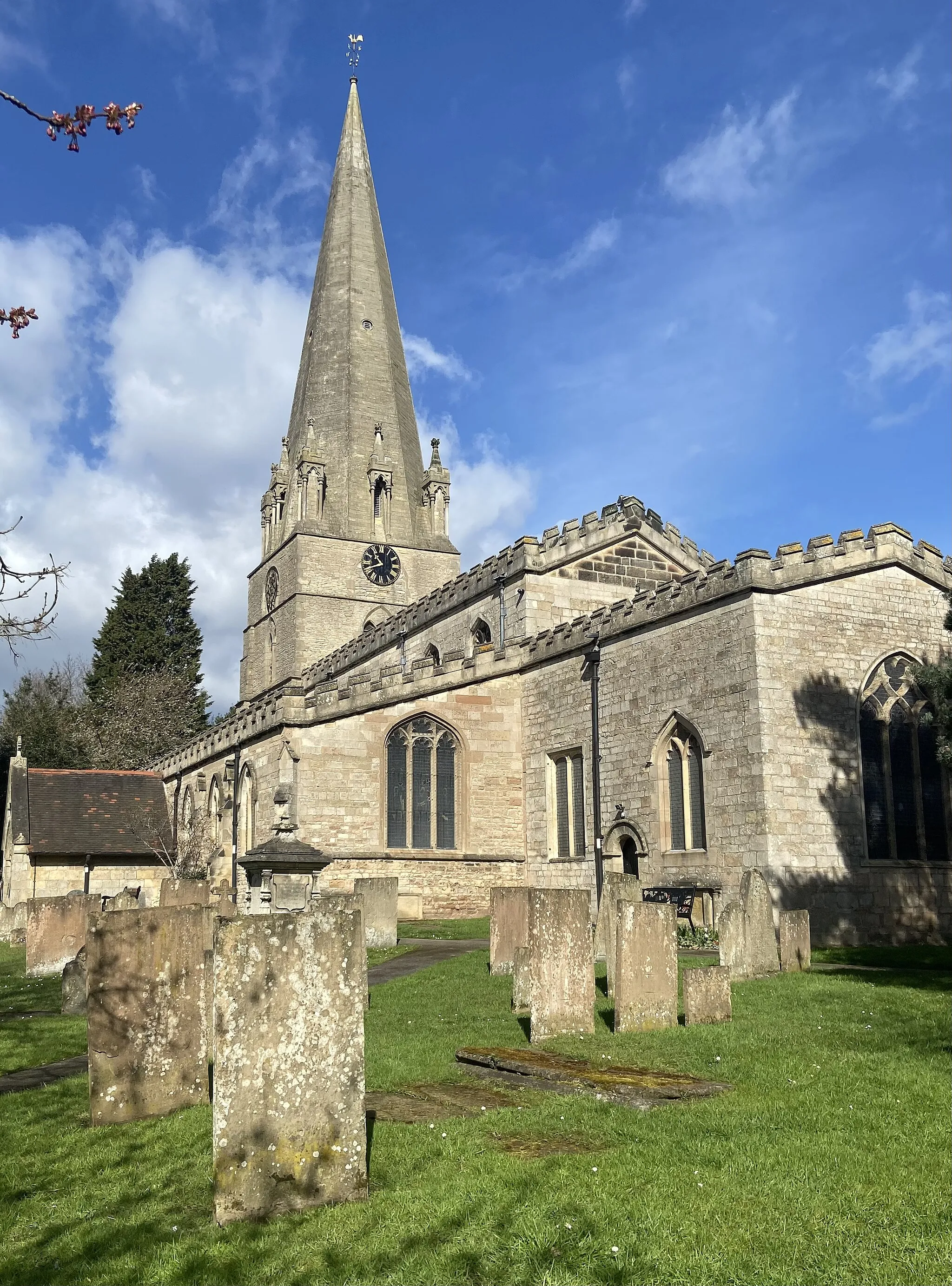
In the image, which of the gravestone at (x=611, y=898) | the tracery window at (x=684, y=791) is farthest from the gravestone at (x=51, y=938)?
the tracery window at (x=684, y=791)

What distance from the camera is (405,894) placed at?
83.5ft

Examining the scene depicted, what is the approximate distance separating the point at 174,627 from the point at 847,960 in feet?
160

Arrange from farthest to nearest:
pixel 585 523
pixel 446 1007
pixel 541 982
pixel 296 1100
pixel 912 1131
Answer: pixel 585 523
pixel 446 1007
pixel 541 982
pixel 912 1131
pixel 296 1100

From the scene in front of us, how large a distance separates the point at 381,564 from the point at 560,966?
41888mm

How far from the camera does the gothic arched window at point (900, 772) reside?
20.9 m

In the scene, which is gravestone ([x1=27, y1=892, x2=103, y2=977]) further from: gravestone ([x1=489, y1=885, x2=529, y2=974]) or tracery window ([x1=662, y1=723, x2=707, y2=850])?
tracery window ([x1=662, y1=723, x2=707, y2=850])

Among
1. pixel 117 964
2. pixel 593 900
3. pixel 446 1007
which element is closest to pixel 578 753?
pixel 593 900

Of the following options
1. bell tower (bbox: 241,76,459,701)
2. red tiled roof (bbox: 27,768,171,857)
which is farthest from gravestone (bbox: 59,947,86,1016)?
bell tower (bbox: 241,76,459,701)

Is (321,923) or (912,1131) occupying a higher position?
(321,923)

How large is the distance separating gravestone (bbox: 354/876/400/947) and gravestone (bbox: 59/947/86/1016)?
248 inches

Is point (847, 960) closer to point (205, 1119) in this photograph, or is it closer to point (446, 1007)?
point (446, 1007)

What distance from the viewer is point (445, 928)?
23.2 m

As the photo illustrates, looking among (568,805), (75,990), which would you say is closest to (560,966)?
(75,990)

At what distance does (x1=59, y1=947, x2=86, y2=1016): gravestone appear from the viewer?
504 inches
